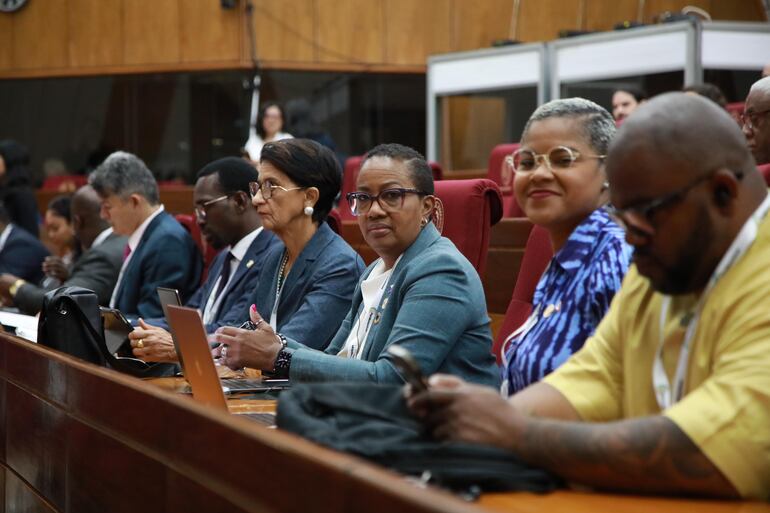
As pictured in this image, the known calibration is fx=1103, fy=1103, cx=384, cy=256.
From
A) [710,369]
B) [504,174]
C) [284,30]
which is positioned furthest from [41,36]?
[710,369]

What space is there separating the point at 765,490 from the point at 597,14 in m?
7.84

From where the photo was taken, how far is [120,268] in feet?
14.2

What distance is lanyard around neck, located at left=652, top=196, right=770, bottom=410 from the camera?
1.29 meters

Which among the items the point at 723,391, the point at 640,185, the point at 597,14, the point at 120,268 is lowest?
the point at 120,268

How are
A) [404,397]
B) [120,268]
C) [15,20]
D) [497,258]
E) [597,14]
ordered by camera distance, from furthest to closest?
1. [15,20]
2. [597,14]
3. [120,268]
4. [497,258]
5. [404,397]

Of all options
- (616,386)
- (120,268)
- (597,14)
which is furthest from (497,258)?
(597,14)

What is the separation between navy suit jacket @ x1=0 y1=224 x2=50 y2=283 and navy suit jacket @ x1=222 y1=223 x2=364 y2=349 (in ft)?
8.93

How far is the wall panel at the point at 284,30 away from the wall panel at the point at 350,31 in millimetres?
84

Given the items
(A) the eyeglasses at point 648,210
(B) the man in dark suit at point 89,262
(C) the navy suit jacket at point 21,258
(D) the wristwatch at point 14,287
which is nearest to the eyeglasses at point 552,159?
(A) the eyeglasses at point 648,210

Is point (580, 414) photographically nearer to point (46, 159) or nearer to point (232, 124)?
point (232, 124)

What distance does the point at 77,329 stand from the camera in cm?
271

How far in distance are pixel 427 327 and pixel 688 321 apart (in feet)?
2.83

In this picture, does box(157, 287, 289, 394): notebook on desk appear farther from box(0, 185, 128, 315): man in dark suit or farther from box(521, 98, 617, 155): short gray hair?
box(0, 185, 128, 315): man in dark suit

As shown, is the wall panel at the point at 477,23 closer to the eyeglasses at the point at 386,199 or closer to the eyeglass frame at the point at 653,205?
the eyeglasses at the point at 386,199
